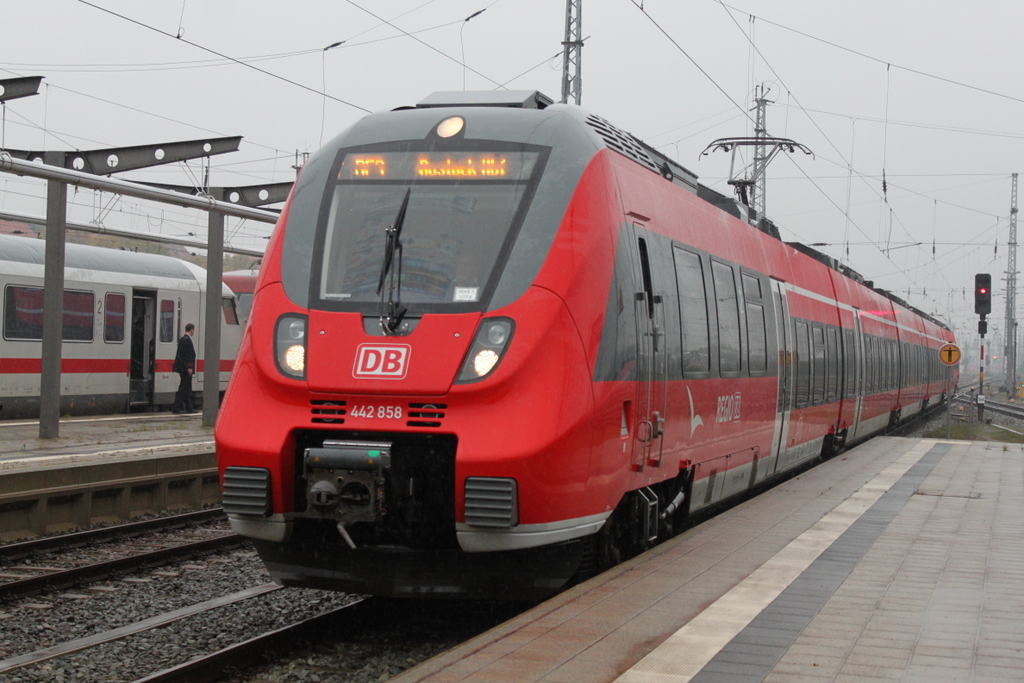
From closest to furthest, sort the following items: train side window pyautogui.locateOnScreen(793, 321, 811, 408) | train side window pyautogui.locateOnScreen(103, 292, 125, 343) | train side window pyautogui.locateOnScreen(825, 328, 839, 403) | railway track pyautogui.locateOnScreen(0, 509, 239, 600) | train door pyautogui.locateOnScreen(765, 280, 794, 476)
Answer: railway track pyautogui.locateOnScreen(0, 509, 239, 600) → train door pyautogui.locateOnScreen(765, 280, 794, 476) → train side window pyautogui.locateOnScreen(793, 321, 811, 408) → train side window pyautogui.locateOnScreen(825, 328, 839, 403) → train side window pyautogui.locateOnScreen(103, 292, 125, 343)

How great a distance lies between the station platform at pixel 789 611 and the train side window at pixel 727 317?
4.59ft

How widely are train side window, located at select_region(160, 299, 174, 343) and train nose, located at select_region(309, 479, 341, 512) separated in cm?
1796

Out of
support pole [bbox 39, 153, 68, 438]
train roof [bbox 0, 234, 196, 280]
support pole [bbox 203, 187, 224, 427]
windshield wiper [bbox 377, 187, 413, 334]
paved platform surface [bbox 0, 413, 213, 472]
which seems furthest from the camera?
train roof [bbox 0, 234, 196, 280]

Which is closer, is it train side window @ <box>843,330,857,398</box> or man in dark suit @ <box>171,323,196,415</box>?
train side window @ <box>843,330,857,398</box>

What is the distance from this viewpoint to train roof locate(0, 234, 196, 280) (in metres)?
19.5

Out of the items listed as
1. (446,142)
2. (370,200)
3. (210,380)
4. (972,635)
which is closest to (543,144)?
(446,142)

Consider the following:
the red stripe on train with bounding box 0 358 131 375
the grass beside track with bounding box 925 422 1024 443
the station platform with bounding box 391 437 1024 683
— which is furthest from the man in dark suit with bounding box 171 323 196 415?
the grass beside track with bounding box 925 422 1024 443

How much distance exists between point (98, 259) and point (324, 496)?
17.0m

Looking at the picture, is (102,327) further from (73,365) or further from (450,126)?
(450,126)

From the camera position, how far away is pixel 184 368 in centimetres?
2222

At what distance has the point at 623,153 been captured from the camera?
791 cm

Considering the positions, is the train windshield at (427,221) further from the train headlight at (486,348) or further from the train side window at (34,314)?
the train side window at (34,314)

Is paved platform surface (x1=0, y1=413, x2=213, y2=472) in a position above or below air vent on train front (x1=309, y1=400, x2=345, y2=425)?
below

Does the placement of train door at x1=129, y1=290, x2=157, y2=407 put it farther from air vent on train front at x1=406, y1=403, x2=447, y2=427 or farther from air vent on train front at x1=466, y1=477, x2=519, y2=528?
air vent on train front at x1=466, y1=477, x2=519, y2=528
